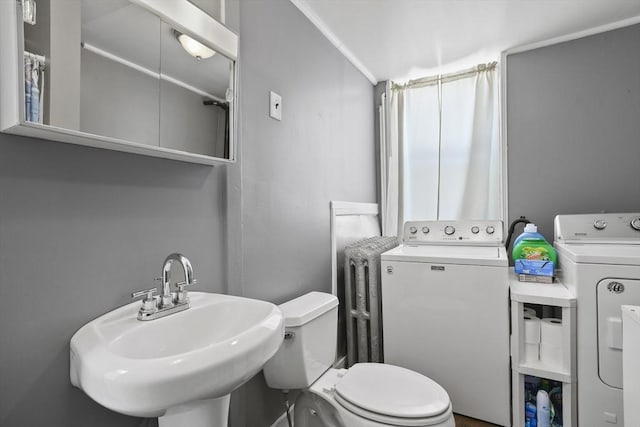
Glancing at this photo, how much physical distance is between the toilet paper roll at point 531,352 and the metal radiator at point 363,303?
2.55 feet

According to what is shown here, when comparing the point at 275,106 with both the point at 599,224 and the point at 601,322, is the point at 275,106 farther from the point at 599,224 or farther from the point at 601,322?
the point at 599,224

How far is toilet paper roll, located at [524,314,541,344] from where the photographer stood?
1.59 meters

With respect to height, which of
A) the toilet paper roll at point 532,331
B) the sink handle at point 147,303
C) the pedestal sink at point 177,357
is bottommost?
the toilet paper roll at point 532,331

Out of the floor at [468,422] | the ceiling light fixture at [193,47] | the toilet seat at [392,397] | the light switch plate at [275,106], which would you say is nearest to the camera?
the ceiling light fixture at [193,47]

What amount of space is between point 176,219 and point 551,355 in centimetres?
181

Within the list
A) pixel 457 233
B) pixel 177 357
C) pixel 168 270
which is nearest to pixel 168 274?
pixel 168 270

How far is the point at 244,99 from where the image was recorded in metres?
1.42

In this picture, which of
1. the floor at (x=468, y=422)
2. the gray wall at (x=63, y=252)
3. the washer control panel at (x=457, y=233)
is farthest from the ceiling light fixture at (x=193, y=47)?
the floor at (x=468, y=422)

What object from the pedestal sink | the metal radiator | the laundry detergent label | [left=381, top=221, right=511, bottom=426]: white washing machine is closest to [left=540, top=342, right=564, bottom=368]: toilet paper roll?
[left=381, top=221, right=511, bottom=426]: white washing machine

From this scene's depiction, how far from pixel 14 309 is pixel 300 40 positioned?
67.7 inches

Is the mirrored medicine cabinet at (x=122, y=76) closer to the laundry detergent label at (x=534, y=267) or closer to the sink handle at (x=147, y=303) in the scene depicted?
the sink handle at (x=147, y=303)

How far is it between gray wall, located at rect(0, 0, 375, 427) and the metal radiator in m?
0.19

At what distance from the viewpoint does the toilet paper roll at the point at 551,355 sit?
1.52 meters

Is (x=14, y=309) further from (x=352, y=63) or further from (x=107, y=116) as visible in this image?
(x=352, y=63)
